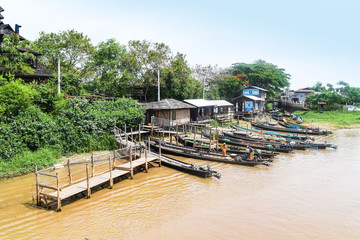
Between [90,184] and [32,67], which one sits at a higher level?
[32,67]

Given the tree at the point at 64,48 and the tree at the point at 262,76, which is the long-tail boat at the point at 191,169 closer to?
the tree at the point at 64,48

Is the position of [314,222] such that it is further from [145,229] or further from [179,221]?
[145,229]

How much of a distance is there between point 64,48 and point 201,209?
33334mm

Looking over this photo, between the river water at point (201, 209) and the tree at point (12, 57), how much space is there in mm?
12259

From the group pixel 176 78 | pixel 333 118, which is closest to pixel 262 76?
pixel 333 118

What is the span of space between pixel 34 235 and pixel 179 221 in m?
6.30

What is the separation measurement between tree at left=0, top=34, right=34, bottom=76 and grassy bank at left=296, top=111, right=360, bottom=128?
150 feet

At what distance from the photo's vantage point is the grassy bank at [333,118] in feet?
149

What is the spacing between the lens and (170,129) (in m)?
29.0

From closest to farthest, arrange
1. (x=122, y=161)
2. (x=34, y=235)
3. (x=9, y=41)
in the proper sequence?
(x=34, y=235), (x=122, y=161), (x=9, y=41)

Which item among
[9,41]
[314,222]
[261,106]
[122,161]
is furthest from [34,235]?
[261,106]

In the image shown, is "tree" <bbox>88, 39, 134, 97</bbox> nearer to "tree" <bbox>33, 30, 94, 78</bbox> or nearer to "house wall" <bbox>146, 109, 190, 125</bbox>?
"tree" <bbox>33, 30, 94, 78</bbox>

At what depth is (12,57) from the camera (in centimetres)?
2395

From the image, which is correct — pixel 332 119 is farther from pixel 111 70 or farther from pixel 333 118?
pixel 111 70
